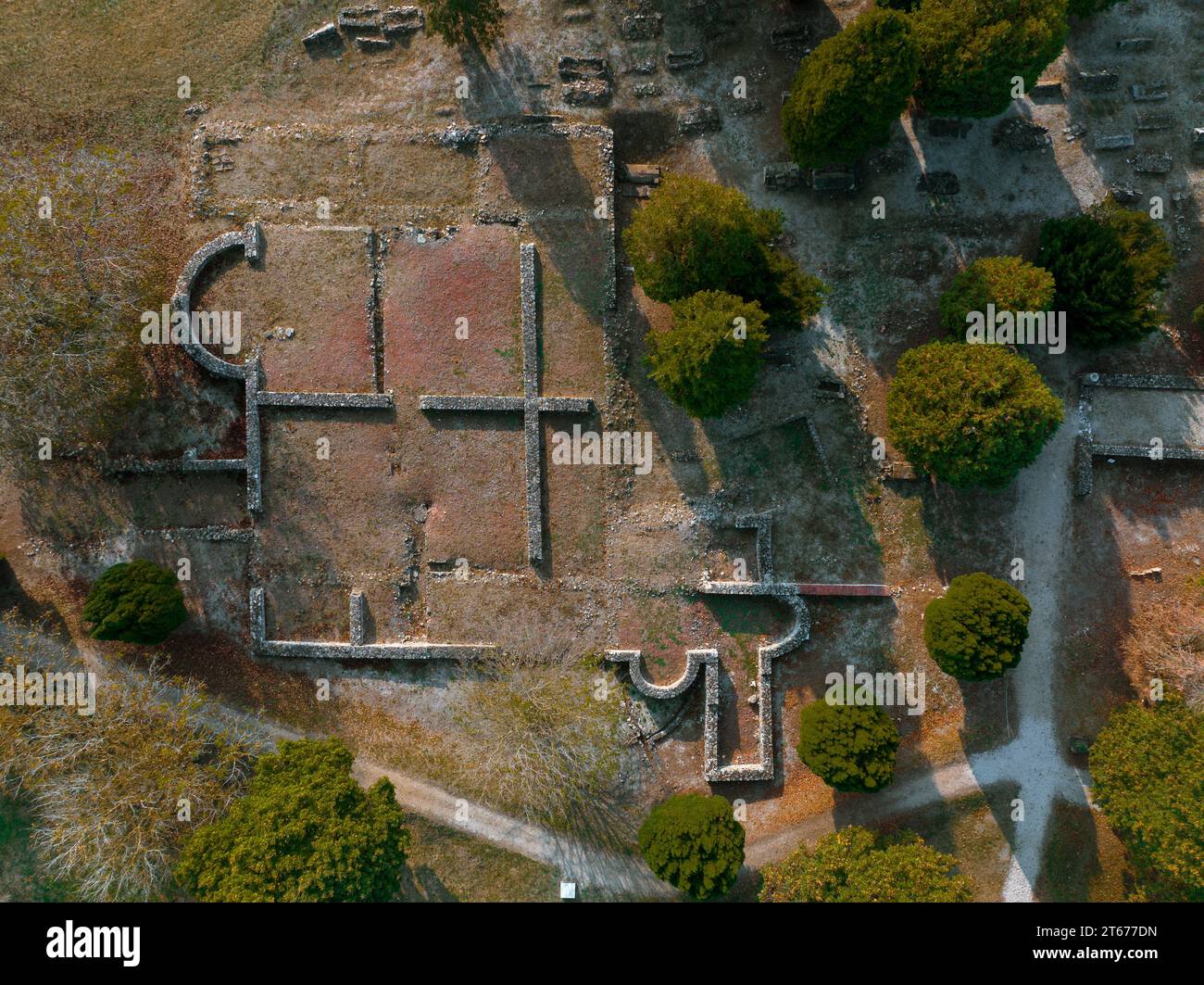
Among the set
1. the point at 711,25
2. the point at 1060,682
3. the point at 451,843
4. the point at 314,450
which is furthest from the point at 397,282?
the point at 1060,682

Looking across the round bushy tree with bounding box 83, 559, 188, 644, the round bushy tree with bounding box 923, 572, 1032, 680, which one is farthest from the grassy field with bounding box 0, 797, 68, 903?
the round bushy tree with bounding box 923, 572, 1032, 680

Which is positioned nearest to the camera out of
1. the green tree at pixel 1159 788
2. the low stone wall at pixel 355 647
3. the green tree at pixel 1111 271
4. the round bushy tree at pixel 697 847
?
the green tree at pixel 1159 788

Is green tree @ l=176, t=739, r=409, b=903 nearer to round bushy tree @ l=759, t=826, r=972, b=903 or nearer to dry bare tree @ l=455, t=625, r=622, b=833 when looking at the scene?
dry bare tree @ l=455, t=625, r=622, b=833

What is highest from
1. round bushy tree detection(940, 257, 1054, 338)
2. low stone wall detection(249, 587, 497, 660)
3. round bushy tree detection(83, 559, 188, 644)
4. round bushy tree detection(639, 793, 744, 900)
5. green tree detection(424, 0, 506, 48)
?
green tree detection(424, 0, 506, 48)

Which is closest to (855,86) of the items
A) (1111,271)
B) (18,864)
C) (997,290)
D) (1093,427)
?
(997,290)

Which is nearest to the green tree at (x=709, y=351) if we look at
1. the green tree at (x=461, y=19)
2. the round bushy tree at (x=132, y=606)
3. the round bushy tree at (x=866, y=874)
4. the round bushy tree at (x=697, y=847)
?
the green tree at (x=461, y=19)

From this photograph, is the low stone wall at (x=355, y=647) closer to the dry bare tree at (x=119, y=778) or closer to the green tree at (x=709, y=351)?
the dry bare tree at (x=119, y=778)
